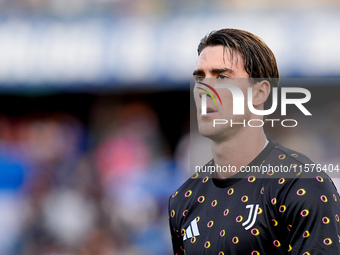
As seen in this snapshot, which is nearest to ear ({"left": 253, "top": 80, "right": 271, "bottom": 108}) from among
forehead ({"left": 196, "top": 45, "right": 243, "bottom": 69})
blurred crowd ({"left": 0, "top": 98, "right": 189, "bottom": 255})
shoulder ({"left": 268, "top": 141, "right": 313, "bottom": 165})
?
forehead ({"left": 196, "top": 45, "right": 243, "bottom": 69})

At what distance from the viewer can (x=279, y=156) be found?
3166 mm

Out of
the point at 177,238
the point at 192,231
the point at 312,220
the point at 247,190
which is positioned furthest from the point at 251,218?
the point at 177,238

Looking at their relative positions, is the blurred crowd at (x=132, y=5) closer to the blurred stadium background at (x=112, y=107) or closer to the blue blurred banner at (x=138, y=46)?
the blurred stadium background at (x=112, y=107)

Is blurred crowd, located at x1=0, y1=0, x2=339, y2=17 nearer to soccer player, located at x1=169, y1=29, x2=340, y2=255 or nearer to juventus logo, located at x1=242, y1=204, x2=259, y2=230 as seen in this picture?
soccer player, located at x1=169, y1=29, x2=340, y2=255

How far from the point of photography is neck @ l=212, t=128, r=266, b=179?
3180 millimetres

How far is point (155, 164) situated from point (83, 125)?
1.59m

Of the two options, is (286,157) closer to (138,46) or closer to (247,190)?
(247,190)

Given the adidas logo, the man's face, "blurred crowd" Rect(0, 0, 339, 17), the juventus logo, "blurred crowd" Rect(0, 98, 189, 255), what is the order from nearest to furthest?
the juventus logo
the man's face
the adidas logo
"blurred crowd" Rect(0, 98, 189, 255)
"blurred crowd" Rect(0, 0, 339, 17)

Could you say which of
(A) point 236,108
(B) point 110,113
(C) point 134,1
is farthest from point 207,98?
(C) point 134,1

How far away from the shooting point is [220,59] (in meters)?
3.18

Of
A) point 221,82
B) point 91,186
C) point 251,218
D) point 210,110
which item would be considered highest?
point 221,82

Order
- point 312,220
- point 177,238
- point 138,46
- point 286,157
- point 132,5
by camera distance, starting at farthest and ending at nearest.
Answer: point 138,46 < point 132,5 < point 177,238 < point 286,157 < point 312,220

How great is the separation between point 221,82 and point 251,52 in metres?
0.24

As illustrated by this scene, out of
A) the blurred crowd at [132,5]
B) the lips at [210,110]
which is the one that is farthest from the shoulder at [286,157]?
the blurred crowd at [132,5]
